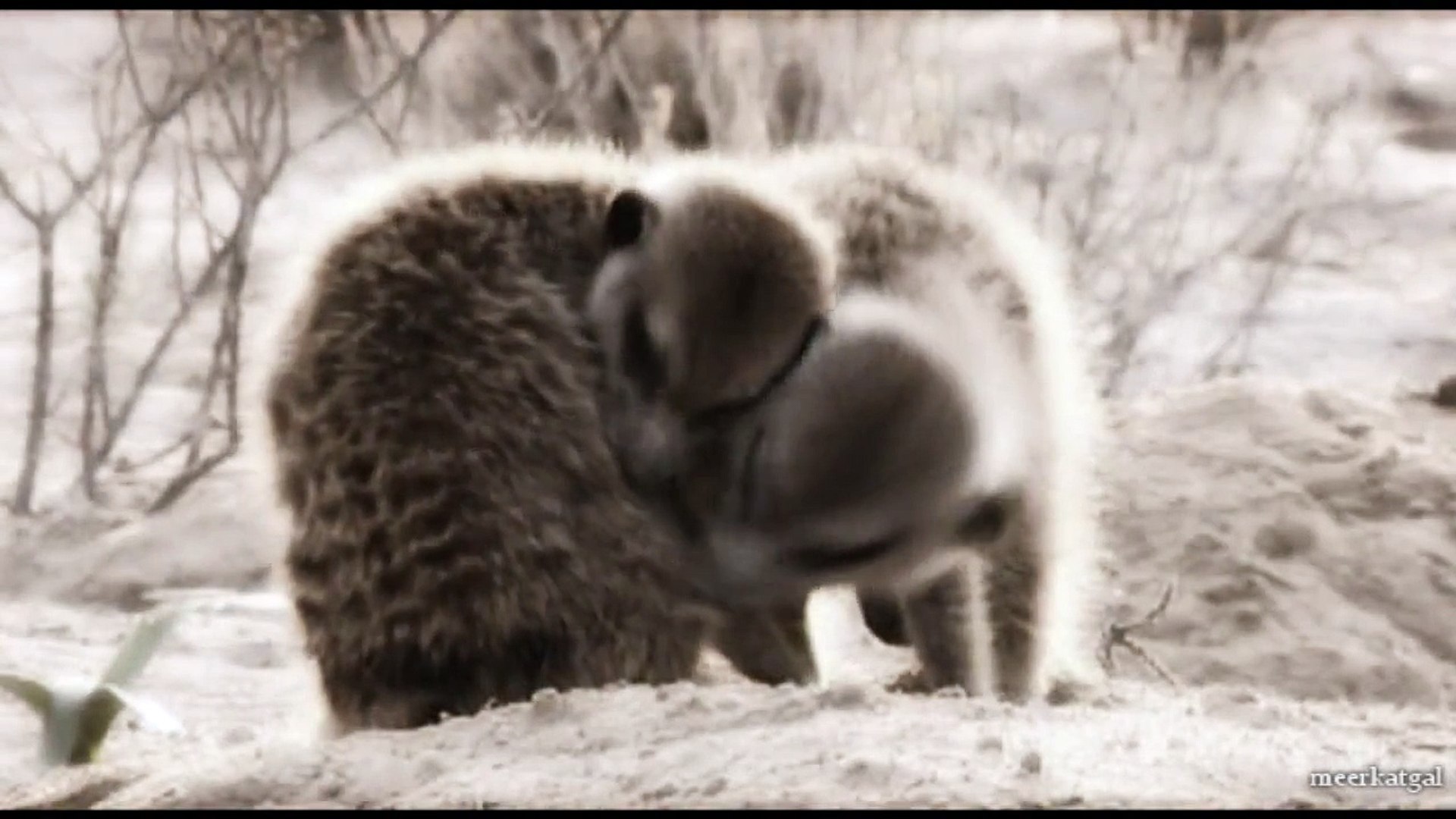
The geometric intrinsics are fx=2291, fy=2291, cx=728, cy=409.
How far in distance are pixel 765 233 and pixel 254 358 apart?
0.52 metres

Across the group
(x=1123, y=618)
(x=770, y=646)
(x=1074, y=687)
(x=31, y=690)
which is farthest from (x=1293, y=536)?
(x=31, y=690)

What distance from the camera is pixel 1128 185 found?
360 centimetres

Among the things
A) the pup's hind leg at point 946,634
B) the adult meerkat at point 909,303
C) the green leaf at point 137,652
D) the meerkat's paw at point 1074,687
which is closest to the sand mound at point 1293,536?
the adult meerkat at point 909,303

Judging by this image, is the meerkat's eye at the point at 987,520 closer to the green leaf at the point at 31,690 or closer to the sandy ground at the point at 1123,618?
the sandy ground at the point at 1123,618

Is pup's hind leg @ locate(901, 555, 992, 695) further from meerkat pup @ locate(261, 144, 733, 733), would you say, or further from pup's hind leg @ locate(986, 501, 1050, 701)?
meerkat pup @ locate(261, 144, 733, 733)

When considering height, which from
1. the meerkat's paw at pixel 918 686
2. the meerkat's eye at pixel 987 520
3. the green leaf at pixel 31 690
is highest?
the meerkat's eye at pixel 987 520

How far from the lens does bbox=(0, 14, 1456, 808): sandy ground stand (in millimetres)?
1276

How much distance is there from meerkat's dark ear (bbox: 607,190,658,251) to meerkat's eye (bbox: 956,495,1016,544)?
0.31 m

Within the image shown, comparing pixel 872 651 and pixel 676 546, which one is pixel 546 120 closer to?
pixel 872 651

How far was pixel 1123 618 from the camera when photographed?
8.76ft

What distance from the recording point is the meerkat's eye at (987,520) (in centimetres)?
165

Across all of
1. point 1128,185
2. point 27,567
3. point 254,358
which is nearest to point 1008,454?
point 254,358

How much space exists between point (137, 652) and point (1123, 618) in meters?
1.23

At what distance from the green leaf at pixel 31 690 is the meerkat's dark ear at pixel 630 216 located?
22.7 inches
